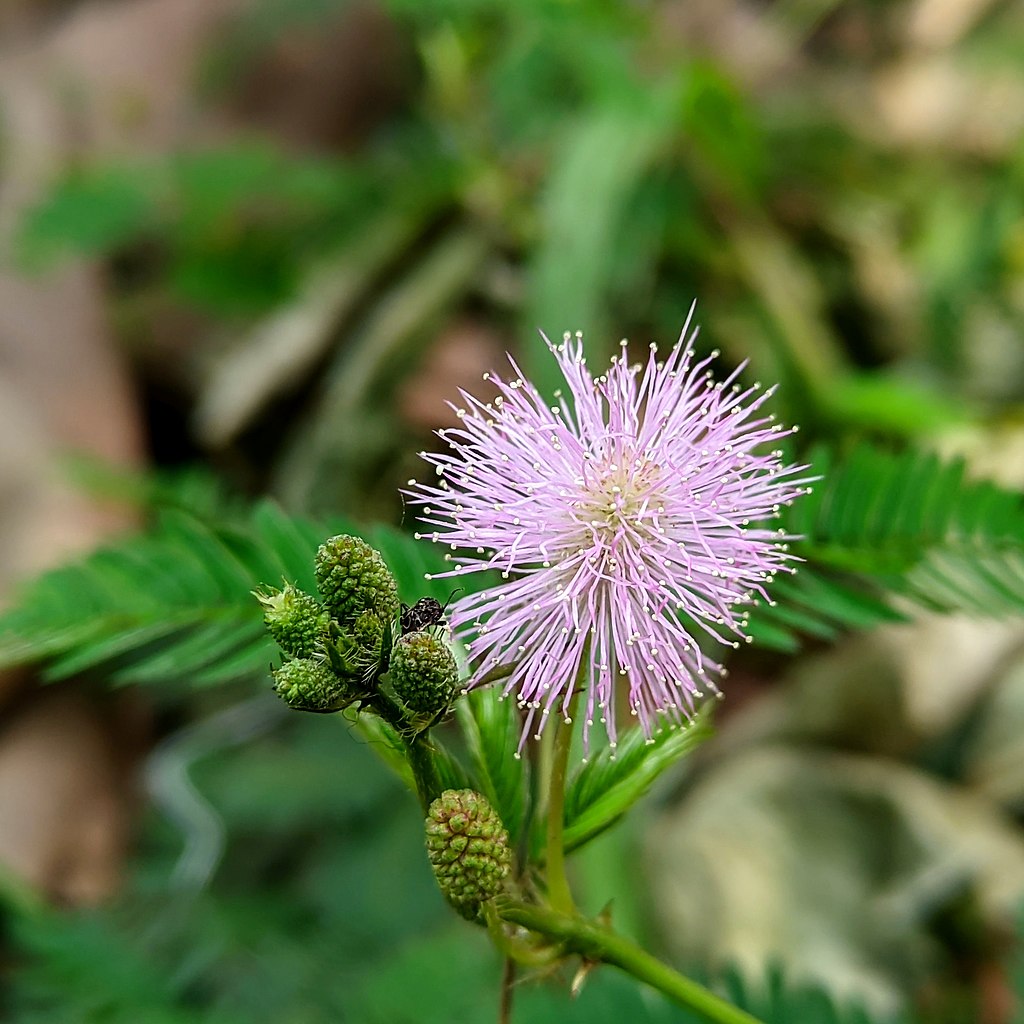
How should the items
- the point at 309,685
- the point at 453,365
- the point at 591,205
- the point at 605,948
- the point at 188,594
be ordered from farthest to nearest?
the point at 453,365 < the point at 591,205 < the point at 188,594 < the point at 605,948 < the point at 309,685

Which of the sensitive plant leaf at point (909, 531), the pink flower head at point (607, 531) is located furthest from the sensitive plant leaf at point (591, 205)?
the pink flower head at point (607, 531)

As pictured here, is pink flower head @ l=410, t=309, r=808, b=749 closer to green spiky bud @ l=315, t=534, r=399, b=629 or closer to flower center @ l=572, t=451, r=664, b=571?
flower center @ l=572, t=451, r=664, b=571

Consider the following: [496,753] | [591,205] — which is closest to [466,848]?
[496,753]

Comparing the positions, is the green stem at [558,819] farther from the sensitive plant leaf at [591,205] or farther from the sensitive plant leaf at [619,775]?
the sensitive plant leaf at [591,205]

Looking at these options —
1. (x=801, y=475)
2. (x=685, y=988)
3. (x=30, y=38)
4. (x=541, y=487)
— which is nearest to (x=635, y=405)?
(x=541, y=487)

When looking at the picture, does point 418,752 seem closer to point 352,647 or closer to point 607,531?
point 352,647

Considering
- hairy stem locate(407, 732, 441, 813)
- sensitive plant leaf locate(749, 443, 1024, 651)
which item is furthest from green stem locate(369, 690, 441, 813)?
sensitive plant leaf locate(749, 443, 1024, 651)

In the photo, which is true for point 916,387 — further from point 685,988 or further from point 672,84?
point 685,988
